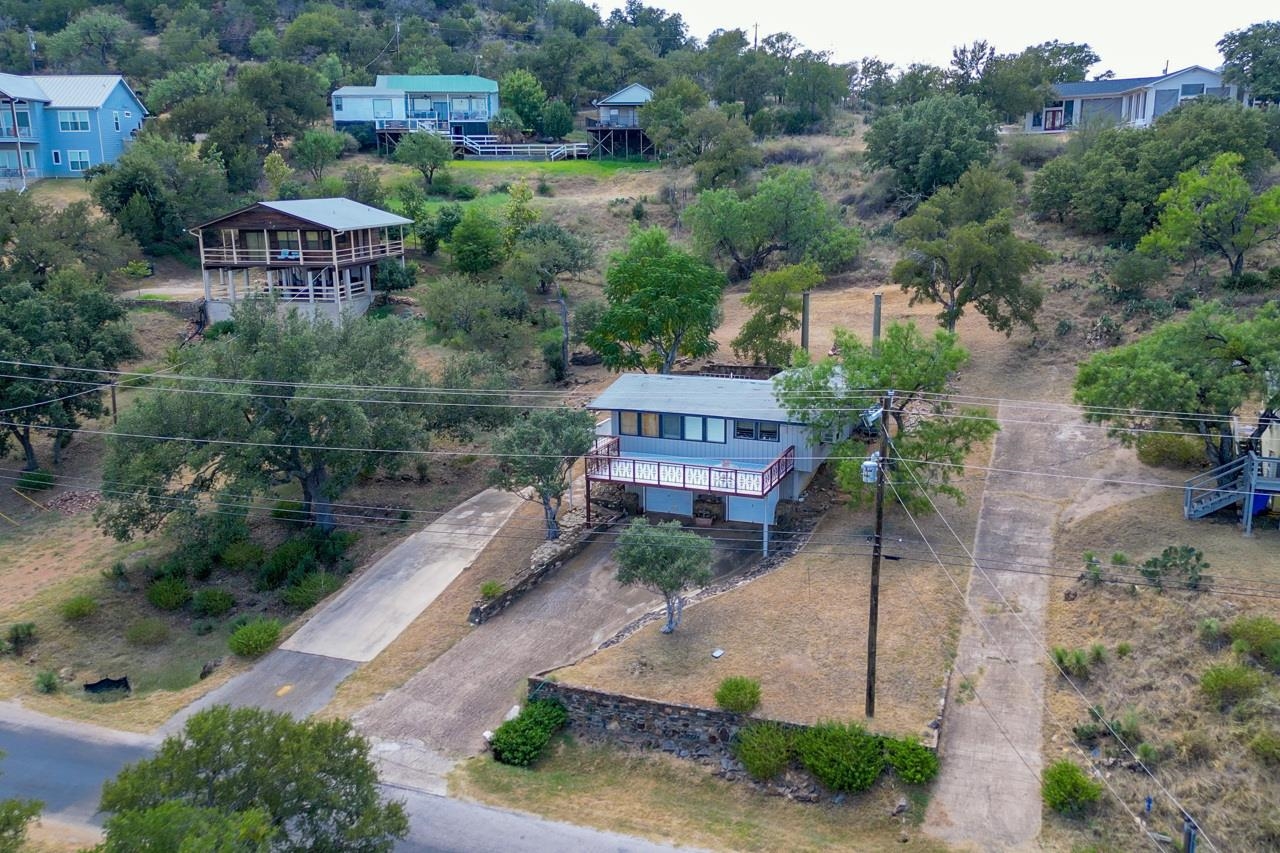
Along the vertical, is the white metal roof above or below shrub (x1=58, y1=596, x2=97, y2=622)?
above

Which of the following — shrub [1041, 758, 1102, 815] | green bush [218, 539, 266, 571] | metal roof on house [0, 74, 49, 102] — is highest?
metal roof on house [0, 74, 49, 102]

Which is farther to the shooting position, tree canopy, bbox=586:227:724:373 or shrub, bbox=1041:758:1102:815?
tree canopy, bbox=586:227:724:373

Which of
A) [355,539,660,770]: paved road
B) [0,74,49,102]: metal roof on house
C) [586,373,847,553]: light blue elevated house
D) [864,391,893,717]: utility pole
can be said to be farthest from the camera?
[0,74,49,102]: metal roof on house

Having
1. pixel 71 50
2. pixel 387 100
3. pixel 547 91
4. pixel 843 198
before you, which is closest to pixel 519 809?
pixel 843 198

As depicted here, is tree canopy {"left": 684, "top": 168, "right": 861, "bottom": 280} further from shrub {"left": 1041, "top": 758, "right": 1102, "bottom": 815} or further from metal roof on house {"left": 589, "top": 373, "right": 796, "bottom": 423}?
shrub {"left": 1041, "top": 758, "right": 1102, "bottom": 815}

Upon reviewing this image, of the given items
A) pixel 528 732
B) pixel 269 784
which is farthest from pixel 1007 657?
pixel 269 784

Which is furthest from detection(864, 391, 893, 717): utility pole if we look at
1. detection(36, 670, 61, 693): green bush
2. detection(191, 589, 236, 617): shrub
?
detection(36, 670, 61, 693): green bush

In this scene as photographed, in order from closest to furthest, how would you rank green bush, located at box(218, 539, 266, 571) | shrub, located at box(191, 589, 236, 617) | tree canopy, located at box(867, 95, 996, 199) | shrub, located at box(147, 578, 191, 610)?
shrub, located at box(191, 589, 236, 617), shrub, located at box(147, 578, 191, 610), green bush, located at box(218, 539, 266, 571), tree canopy, located at box(867, 95, 996, 199)

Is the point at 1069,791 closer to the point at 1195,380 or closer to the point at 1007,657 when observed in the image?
the point at 1007,657

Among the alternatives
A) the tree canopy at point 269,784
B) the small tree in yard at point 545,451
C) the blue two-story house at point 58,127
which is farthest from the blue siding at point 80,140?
the tree canopy at point 269,784

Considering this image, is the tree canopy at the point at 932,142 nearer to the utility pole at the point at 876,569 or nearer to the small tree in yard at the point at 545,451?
the small tree in yard at the point at 545,451
